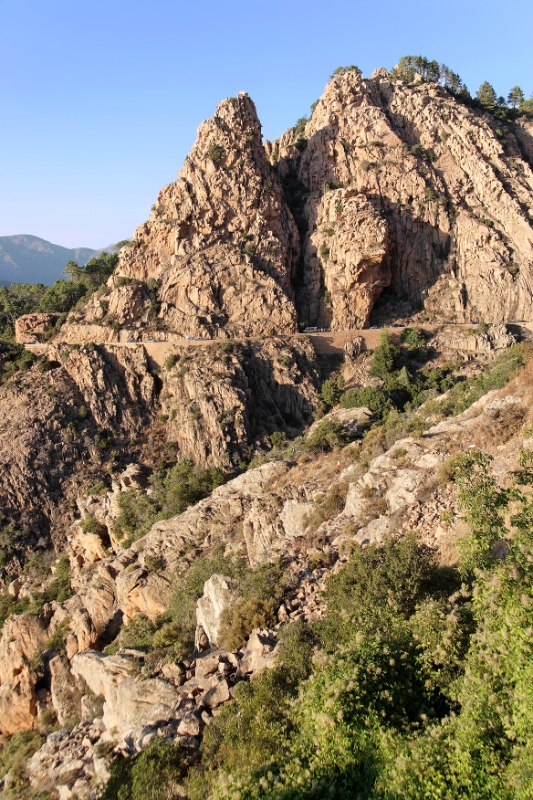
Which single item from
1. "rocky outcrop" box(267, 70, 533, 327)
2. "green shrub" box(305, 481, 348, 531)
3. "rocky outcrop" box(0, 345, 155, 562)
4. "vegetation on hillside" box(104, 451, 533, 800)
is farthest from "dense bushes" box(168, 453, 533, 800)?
"rocky outcrop" box(267, 70, 533, 327)

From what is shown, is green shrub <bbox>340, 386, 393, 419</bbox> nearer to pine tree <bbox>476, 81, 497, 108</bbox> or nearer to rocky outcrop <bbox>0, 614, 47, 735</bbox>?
rocky outcrop <bbox>0, 614, 47, 735</bbox>

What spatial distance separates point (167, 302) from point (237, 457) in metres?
12.9

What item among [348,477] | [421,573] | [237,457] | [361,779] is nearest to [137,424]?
[237,457]

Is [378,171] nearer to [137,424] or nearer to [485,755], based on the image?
[137,424]

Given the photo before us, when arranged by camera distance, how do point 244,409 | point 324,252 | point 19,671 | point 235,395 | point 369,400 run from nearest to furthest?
point 19,671 → point 369,400 → point 244,409 → point 235,395 → point 324,252

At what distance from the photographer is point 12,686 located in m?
19.4

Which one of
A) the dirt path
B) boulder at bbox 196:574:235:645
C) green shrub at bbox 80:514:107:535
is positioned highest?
the dirt path

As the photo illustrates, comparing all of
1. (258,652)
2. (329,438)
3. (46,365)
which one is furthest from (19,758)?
(46,365)

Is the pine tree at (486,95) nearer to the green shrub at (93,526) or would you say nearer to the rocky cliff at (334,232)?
the rocky cliff at (334,232)

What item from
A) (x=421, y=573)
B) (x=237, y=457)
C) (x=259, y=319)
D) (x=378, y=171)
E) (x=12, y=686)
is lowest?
(x=12, y=686)

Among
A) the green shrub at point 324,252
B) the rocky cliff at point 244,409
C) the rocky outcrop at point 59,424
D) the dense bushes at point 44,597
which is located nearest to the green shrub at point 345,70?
the rocky cliff at point 244,409

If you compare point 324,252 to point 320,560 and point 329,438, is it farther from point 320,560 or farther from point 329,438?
point 320,560

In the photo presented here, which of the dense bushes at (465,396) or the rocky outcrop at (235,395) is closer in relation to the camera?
the dense bushes at (465,396)

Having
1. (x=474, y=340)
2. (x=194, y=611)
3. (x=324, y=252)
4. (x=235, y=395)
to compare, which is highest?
(x=324, y=252)
